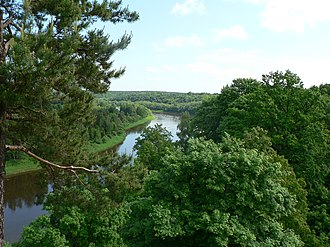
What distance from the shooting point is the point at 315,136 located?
762 inches

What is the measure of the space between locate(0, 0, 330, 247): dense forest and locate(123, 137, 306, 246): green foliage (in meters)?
0.04

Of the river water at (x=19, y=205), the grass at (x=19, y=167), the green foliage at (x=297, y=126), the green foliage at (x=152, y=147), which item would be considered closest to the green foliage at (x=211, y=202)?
the green foliage at (x=297, y=126)

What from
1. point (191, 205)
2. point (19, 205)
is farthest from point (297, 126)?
point (19, 205)

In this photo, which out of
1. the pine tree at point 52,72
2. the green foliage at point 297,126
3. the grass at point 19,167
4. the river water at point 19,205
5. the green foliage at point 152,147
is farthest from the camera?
the grass at point 19,167

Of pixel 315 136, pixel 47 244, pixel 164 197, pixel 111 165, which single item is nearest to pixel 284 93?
pixel 315 136

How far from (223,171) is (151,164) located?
1329 cm

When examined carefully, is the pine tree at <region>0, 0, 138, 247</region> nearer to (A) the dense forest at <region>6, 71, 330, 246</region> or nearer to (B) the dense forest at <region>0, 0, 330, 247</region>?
(B) the dense forest at <region>0, 0, 330, 247</region>

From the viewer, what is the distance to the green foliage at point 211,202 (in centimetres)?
1137

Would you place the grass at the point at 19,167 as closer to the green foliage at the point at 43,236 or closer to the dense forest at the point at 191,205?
the green foliage at the point at 43,236

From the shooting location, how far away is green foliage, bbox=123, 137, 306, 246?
448 inches

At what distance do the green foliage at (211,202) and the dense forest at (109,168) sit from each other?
0.04 meters

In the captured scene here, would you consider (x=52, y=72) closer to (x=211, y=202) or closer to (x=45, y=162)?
(x=45, y=162)

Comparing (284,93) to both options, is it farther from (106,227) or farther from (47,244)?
(47,244)

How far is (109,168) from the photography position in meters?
10.1
